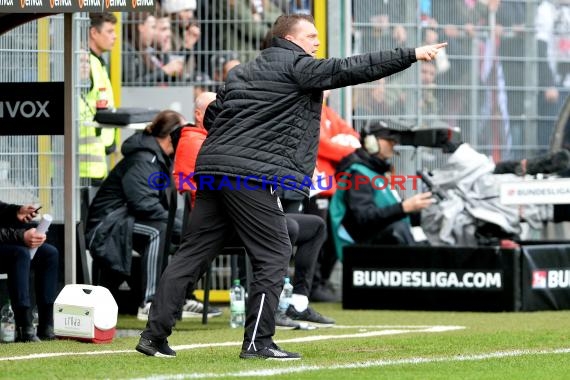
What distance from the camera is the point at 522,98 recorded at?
52.7 feet

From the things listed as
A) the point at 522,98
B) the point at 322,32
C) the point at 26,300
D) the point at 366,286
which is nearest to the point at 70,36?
the point at 26,300

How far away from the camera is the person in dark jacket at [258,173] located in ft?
27.8

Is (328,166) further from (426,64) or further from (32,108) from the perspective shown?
(32,108)

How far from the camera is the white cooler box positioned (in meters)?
9.94

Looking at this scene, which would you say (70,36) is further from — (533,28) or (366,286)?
(533,28)

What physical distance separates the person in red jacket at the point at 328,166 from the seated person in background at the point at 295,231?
7.09 ft

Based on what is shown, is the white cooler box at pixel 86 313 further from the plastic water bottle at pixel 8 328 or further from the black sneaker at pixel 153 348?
the black sneaker at pixel 153 348

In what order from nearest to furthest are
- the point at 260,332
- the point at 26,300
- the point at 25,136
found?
1. the point at 260,332
2. the point at 26,300
3. the point at 25,136

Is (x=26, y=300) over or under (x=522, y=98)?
under

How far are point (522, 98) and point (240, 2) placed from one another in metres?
3.15

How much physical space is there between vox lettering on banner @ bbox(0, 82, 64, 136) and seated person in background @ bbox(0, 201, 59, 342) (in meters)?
A: 0.62

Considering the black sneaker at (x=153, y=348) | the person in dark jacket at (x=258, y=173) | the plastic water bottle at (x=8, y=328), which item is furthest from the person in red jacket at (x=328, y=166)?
the black sneaker at (x=153, y=348)

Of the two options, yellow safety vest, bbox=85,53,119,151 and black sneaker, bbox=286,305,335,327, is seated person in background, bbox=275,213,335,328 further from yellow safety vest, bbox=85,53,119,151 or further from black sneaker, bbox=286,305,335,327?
yellow safety vest, bbox=85,53,119,151

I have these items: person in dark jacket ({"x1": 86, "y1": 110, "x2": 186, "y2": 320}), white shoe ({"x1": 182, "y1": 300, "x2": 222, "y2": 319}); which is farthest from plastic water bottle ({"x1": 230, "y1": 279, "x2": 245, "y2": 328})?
white shoe ({"x1": 182, "y1": 300, "x2": 222, "y2": 319})
